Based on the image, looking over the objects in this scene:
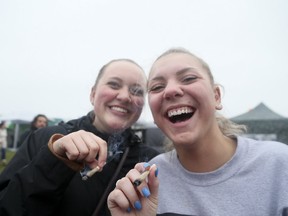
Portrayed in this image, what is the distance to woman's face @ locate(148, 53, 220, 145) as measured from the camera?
1647 mm

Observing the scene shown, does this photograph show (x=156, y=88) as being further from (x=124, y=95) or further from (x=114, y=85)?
(x=114, y=85)

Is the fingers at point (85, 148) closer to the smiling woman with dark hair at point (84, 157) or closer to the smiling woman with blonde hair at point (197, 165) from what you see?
the smiling woman with dark hair at point (84, 157)

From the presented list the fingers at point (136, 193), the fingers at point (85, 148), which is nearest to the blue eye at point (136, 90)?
the fingers at point (85, 148)

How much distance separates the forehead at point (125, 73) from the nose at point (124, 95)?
0.08m

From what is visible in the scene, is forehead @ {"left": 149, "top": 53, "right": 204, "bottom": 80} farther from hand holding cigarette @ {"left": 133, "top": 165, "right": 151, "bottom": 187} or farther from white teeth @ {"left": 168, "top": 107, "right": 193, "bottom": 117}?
hand holding cigarette @ {"left": 133, "top": 165, "right": 151, "bottom": 187}

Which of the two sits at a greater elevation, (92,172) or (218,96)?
(218,96)

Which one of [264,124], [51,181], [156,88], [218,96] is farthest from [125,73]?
[264,124]

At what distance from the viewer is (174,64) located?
1.75m

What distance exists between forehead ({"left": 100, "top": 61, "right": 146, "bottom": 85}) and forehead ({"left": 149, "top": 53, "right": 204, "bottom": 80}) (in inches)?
14.8

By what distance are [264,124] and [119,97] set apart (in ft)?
29.4

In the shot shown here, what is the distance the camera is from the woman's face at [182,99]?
5.41 ft

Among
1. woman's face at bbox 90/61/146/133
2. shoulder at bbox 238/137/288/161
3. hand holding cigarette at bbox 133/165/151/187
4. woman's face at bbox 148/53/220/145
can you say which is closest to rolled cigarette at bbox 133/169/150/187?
hand holding cigarette at bbox 133/165/151/187

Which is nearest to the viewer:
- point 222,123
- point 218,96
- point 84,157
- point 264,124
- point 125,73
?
point 84,157

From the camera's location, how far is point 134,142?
221 centimetres
